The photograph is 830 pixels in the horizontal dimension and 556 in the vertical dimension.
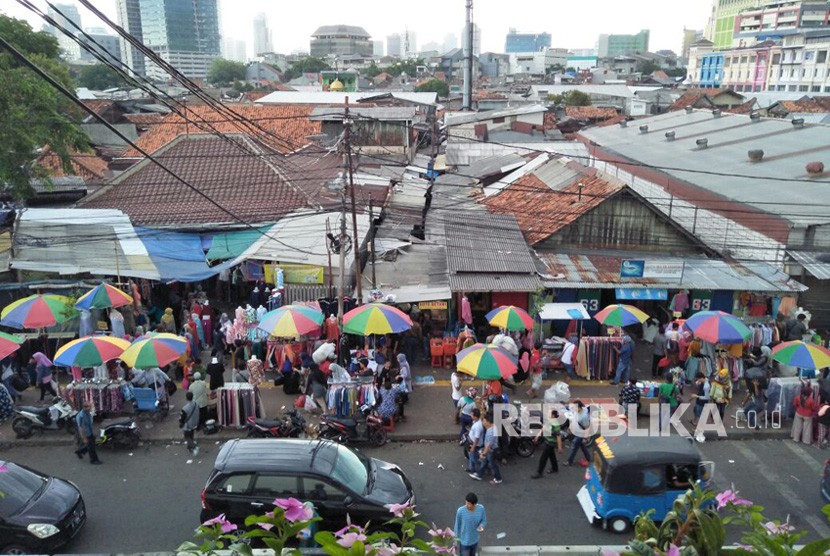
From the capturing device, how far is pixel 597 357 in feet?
49.0

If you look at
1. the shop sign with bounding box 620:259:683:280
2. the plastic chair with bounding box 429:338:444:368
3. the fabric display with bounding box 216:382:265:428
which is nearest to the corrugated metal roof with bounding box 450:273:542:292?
the plastic chair with bounding box 429:338:444:368

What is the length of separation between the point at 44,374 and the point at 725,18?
141375mm

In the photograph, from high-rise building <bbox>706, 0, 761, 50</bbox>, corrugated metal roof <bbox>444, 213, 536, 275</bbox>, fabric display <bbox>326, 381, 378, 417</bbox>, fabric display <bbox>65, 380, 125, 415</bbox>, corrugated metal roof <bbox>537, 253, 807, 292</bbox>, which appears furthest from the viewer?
high-rise building <bbox>706, 0, 761, 50</bbox>

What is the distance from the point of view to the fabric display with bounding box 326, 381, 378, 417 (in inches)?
495

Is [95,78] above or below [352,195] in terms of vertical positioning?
above

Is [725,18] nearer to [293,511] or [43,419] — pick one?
[43,419]

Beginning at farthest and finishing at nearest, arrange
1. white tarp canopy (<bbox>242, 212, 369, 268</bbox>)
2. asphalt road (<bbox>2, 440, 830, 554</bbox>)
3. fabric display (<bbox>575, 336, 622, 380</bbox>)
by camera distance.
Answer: white tarp canopy (<bbox>242, 212, 369, 268</bbox>)
fabric display (<bbox>575, 336, 622, 380</bbox>)
asphalt road (<bbox>2, 440, 830, 554</bbox>)

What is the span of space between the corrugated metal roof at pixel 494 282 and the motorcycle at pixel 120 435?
7.56 meters

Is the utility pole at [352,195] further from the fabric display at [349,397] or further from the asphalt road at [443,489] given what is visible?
the asphalt road at [443,489]

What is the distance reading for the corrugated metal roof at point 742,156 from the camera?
1898 centimetres

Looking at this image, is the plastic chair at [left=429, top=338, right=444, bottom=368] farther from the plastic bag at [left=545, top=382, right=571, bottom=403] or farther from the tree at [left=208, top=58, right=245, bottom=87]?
the tree at [left=208, top=58, right=245, bottom=87]

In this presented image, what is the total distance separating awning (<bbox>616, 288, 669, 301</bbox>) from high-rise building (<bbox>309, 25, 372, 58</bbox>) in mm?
172608

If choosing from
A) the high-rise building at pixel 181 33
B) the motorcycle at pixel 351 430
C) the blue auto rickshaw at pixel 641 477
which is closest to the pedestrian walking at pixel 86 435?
the motorcycle at pixel 351 430

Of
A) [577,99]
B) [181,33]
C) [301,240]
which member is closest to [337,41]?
[181,33]
